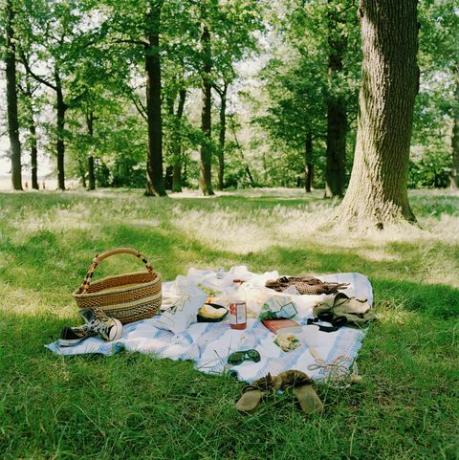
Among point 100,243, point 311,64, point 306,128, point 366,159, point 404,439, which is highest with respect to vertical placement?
point 311,64

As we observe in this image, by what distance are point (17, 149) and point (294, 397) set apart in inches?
784

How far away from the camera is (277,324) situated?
3.83 metres

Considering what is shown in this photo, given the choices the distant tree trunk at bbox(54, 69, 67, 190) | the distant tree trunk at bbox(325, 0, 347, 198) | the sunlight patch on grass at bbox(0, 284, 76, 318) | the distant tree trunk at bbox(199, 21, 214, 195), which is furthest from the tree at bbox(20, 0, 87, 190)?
the sunlight patch on grass at bbox(0, 284, 76, 318)

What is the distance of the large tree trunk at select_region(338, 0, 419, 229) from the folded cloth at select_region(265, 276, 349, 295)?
2.57 metres

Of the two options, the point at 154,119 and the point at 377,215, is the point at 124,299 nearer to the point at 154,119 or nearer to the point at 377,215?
the point at 377,215

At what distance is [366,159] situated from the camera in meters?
7.06

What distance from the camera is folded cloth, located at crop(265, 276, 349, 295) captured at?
14.9 ft

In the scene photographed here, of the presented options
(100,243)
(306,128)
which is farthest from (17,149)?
(100,243)

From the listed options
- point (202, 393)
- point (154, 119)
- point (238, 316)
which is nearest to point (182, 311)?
point (238, 316)

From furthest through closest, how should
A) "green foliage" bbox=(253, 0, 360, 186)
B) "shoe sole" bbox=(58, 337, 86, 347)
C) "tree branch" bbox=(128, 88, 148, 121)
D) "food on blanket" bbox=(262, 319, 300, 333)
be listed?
"tree branch" bbox=(128, 88, 148, 121)
"green foliage" bbox=(253, 0, 360, 186)
"food on blanket" bbox=(262, 319, 300, 333)
"shoe sole" bbox=(58, 337, 86, 347)

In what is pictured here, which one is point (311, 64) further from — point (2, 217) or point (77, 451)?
point (77, 451)

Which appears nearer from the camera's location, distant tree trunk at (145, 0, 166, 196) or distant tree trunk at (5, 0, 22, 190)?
distant tree trunk at (145, 0, 166, 196)

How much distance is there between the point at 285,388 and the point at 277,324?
3.85 ft

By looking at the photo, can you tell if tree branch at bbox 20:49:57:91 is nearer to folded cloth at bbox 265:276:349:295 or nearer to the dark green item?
folded cloth at bbox 265:276:349:295
